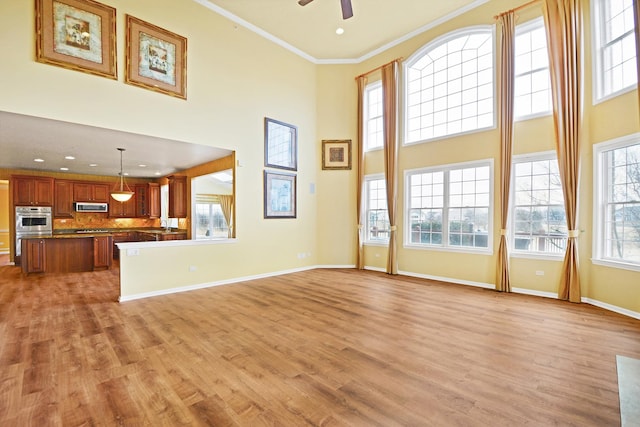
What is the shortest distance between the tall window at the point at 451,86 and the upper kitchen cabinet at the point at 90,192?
9162mm

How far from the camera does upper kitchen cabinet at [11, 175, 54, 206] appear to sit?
7434 mm

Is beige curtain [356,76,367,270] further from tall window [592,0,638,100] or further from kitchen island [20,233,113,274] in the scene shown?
kitchen island [20,233,113,274]

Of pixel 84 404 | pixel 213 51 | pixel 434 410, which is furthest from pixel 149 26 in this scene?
pixel 434 410

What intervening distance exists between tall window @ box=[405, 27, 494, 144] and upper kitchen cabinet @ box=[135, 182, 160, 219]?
8.22 m

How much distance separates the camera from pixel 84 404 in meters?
1.92

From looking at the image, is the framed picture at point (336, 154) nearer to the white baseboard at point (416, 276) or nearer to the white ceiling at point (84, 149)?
the white ceiling at point (84, 149)

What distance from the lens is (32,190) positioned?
763 cm

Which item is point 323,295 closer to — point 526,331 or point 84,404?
point 526,331

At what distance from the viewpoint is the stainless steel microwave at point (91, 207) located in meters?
8.33

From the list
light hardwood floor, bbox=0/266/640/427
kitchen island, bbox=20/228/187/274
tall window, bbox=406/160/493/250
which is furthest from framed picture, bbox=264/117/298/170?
kitchen island, bbox=20/228/187/274

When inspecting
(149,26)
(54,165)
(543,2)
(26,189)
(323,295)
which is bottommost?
(323,295)

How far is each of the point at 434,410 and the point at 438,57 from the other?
21.3ft

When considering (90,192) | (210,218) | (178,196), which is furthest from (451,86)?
(90,192)

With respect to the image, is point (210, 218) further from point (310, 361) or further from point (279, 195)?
point (310, 361)
